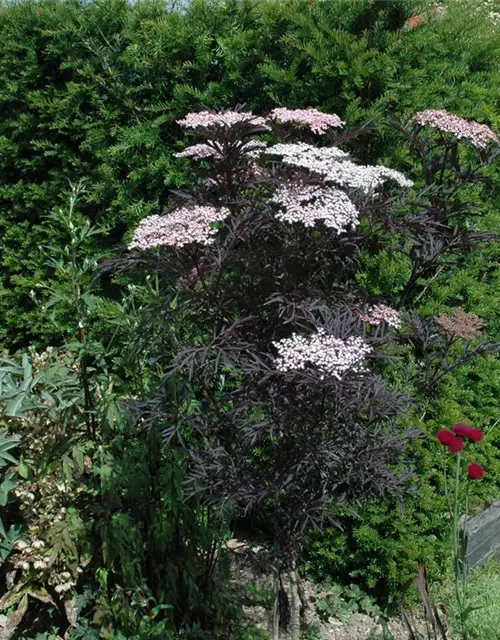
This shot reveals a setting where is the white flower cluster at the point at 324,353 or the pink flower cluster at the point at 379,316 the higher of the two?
the white flower cluster at the point at 324,353

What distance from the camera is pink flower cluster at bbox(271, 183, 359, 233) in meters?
1.99

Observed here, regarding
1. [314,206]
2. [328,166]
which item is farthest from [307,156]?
[314,206]

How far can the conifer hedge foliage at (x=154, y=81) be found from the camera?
132 inches

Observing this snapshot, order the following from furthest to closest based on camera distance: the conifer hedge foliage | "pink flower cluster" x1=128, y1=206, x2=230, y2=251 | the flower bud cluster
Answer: the conifer hedge foliage → the flower bud cluster → "pink flower cluster" x1=128, y1=206, x2=230, y2=251

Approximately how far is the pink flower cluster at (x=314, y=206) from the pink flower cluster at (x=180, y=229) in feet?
0.63

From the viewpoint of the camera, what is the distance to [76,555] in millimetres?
2766

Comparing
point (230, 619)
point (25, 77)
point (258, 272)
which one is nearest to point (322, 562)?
point (230, 619)

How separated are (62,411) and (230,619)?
1081 mm

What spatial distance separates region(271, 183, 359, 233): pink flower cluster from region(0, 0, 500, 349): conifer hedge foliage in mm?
1336

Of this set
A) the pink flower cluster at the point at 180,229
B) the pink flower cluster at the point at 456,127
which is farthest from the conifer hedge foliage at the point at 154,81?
the pink flower cluster at the point at 180,229

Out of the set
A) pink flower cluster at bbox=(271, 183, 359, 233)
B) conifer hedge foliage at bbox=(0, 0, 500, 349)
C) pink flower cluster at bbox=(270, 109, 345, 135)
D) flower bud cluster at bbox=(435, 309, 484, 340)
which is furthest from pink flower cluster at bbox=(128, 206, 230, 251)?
conifer hedge foliage at bbox=(0, 0, 500, 349)

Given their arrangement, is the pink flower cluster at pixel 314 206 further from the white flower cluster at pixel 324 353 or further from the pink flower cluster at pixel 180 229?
A: the white flower cluster at pixel 324 353

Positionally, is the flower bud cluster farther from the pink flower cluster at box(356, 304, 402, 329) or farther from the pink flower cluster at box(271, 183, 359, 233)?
the pink flower cluster at box(271, 183, 359, 233)

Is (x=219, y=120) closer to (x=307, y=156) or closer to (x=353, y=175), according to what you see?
(x=307, y=156)
